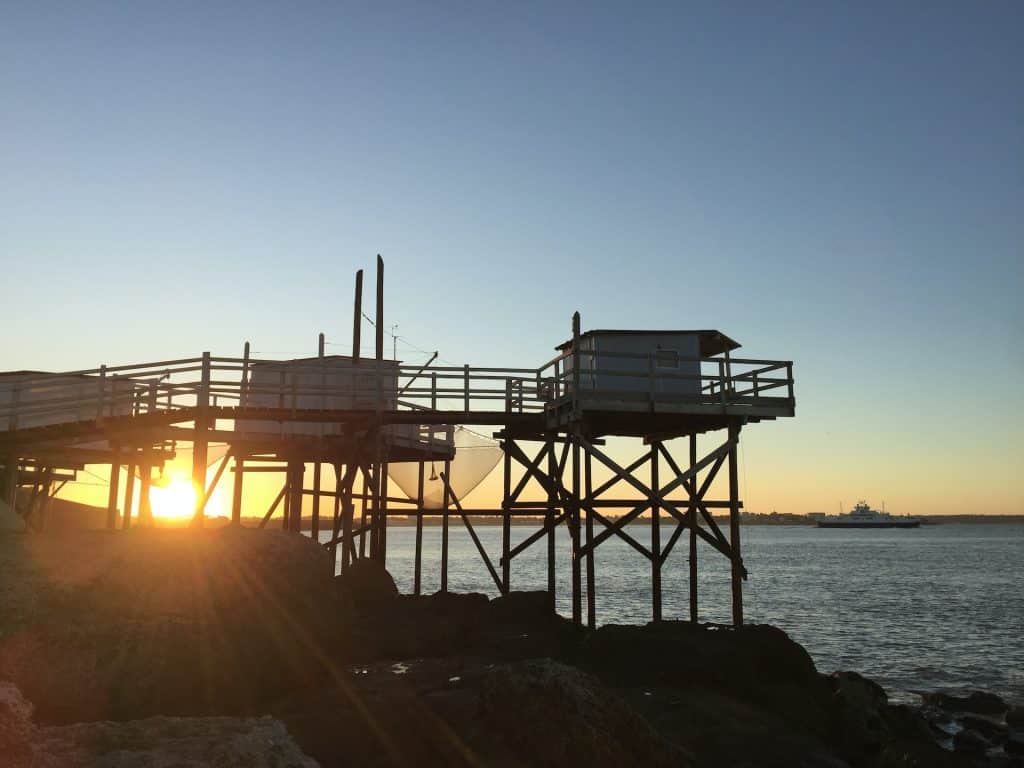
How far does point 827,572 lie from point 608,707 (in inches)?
2912

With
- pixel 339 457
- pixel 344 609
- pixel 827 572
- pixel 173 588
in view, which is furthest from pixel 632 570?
pixel 173 588

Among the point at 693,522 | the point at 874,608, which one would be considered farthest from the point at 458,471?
the point at 874,608

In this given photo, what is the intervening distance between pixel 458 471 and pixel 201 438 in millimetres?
10276

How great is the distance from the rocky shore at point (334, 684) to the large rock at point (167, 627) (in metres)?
0.02

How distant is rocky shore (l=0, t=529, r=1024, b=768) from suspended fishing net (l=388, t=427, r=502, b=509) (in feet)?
32.9

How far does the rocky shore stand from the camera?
26.0 ft

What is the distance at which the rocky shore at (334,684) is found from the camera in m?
7.91

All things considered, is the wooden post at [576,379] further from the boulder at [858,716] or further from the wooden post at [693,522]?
the boulder at [858,716]

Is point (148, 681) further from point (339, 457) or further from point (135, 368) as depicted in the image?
point (339, 457)

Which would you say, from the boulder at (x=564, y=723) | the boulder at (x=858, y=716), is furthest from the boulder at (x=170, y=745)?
the boulder at (x=858, y=716)

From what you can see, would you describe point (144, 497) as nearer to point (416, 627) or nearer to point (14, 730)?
point (416, 627)

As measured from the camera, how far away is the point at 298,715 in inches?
390

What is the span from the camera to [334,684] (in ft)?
38.5

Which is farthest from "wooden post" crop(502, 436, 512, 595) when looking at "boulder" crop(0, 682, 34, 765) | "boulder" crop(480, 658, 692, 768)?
"boulder" crop(0, 682, 34, 765)
